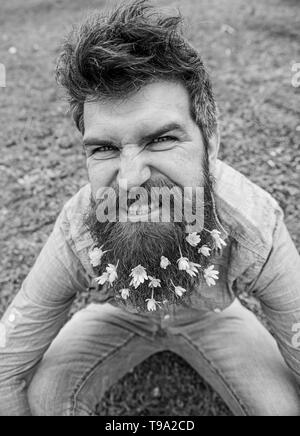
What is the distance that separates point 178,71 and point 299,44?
14.2 ft

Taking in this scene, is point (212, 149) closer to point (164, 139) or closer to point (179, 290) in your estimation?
point (164, 139)

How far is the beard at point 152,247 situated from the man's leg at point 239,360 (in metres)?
0.58

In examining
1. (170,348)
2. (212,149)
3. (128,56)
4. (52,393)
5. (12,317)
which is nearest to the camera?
(128,56)

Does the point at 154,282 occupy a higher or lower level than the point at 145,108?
lower

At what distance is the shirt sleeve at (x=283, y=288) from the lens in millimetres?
2096

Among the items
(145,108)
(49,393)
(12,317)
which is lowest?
(49,393)

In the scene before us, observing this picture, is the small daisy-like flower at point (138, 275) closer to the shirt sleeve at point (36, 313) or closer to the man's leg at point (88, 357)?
the shirt sleeve at point (36, 313)

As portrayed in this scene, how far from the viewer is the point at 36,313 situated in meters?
2.27

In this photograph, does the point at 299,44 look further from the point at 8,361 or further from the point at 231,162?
the point at 8,361

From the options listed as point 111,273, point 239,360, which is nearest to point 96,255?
Result: point 111,273

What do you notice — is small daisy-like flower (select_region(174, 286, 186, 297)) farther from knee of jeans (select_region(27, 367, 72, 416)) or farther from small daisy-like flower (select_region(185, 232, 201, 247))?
knee of jeans (select_region(27, 367, 72, 416))

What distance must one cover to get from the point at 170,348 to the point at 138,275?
1113 mm

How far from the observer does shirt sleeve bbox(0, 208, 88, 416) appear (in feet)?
7.35

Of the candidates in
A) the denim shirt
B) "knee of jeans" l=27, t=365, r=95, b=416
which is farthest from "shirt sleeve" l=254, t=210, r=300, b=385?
"knee of jeans" l=27, t=365, r=95, b=416
